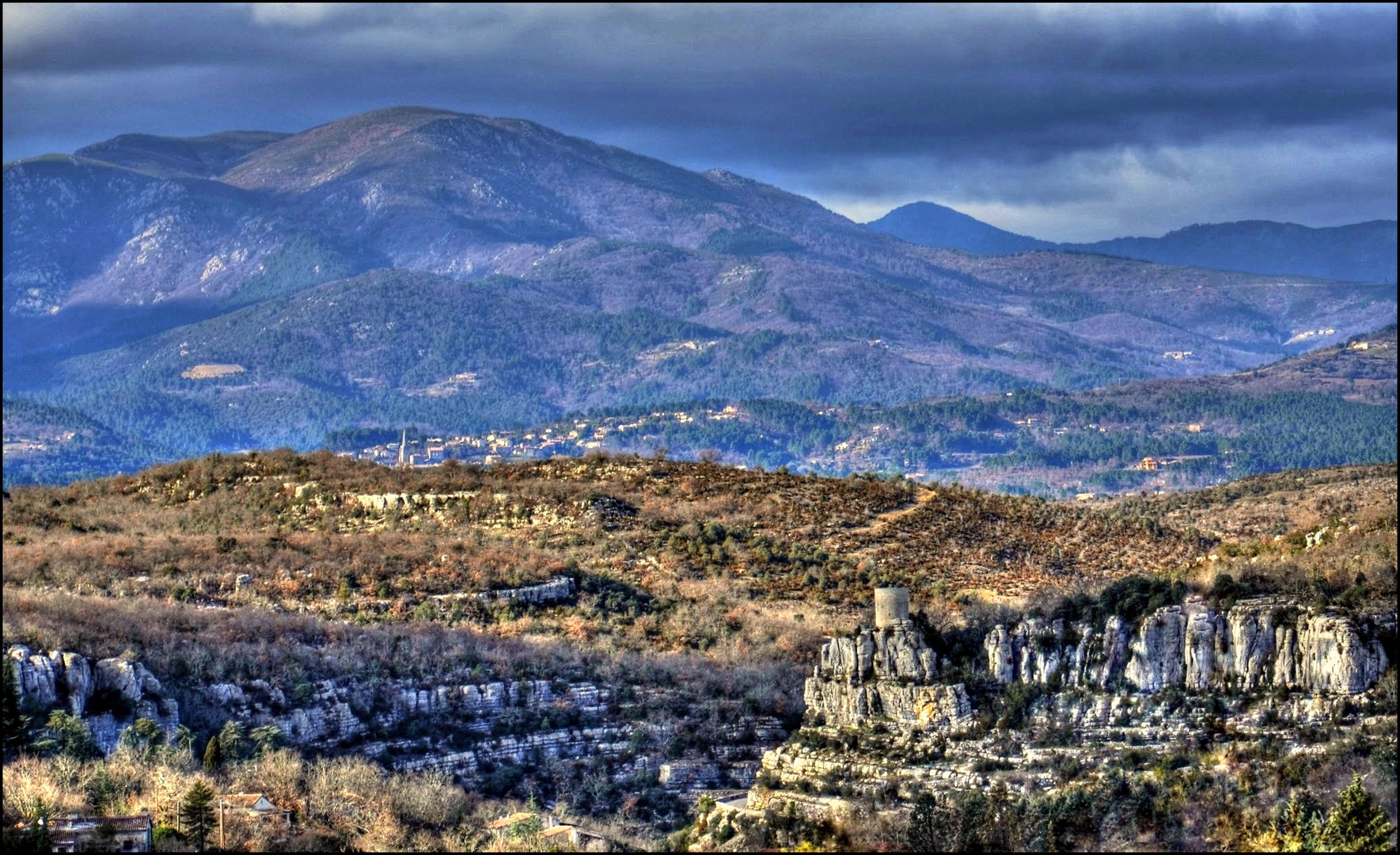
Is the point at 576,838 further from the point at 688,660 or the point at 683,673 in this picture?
the point at 688,660

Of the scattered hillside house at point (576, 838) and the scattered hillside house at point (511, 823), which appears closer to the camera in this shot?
the scattered hillside house at point (576, 838)

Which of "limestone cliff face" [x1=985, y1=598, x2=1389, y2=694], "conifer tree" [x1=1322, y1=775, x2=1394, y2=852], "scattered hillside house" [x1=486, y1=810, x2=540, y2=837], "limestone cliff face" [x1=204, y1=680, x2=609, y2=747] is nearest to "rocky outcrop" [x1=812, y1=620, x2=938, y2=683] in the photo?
"limestone cliff face" [x1=985, y1=598, x2=1389, y2=694]

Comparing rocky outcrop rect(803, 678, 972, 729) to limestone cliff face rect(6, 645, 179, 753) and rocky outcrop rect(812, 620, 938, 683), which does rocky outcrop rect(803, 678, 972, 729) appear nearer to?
rocky outcrop rect(812, 620, 938, 683)

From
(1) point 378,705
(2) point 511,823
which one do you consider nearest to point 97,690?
(1) point 378,705

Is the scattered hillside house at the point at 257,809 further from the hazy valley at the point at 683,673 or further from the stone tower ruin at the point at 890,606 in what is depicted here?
the stone tower ruin at the point at 890,606

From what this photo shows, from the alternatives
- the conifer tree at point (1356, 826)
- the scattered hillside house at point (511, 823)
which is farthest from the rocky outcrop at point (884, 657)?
the conifer tree at point (1356, 826)

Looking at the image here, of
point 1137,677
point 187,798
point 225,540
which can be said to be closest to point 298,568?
point 225,540

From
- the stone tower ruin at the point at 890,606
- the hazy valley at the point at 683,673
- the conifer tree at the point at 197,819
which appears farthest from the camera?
the stone tower ruin at the point at 890,606
